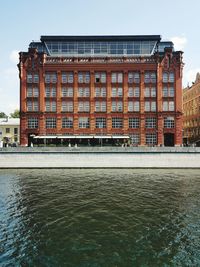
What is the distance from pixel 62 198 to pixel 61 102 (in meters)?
50.0

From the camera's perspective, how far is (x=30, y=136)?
76.1 meters

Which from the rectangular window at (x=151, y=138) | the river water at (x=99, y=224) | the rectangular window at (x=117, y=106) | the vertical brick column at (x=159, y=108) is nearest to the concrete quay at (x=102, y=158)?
the vertical brick column at (x=159, y=108)

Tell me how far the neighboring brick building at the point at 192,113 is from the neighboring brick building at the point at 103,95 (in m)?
25.0

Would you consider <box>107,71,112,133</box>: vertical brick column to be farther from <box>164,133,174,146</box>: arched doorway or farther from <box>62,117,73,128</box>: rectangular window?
<box>164,133,174,146</box>: arched doorway

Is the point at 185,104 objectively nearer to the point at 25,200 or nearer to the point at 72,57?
the point at 72,57

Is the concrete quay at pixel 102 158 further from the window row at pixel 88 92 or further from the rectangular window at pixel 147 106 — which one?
the window row at pixel 88 92

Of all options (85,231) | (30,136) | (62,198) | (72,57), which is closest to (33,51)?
(72,57)

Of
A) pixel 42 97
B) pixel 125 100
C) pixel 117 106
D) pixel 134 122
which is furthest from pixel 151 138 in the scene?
pixel 42 97

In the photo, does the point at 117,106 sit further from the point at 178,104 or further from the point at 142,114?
the point at 178,104

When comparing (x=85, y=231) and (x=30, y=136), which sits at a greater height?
(x=30, y=136)

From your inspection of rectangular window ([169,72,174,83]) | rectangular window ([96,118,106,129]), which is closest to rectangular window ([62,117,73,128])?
rectangular window ([96,118,106,129])

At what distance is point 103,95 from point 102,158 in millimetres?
25260

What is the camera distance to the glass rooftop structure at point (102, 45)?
81375 millimetres

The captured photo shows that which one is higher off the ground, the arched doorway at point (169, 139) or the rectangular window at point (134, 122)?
the rectangular window at point (134, 122)
